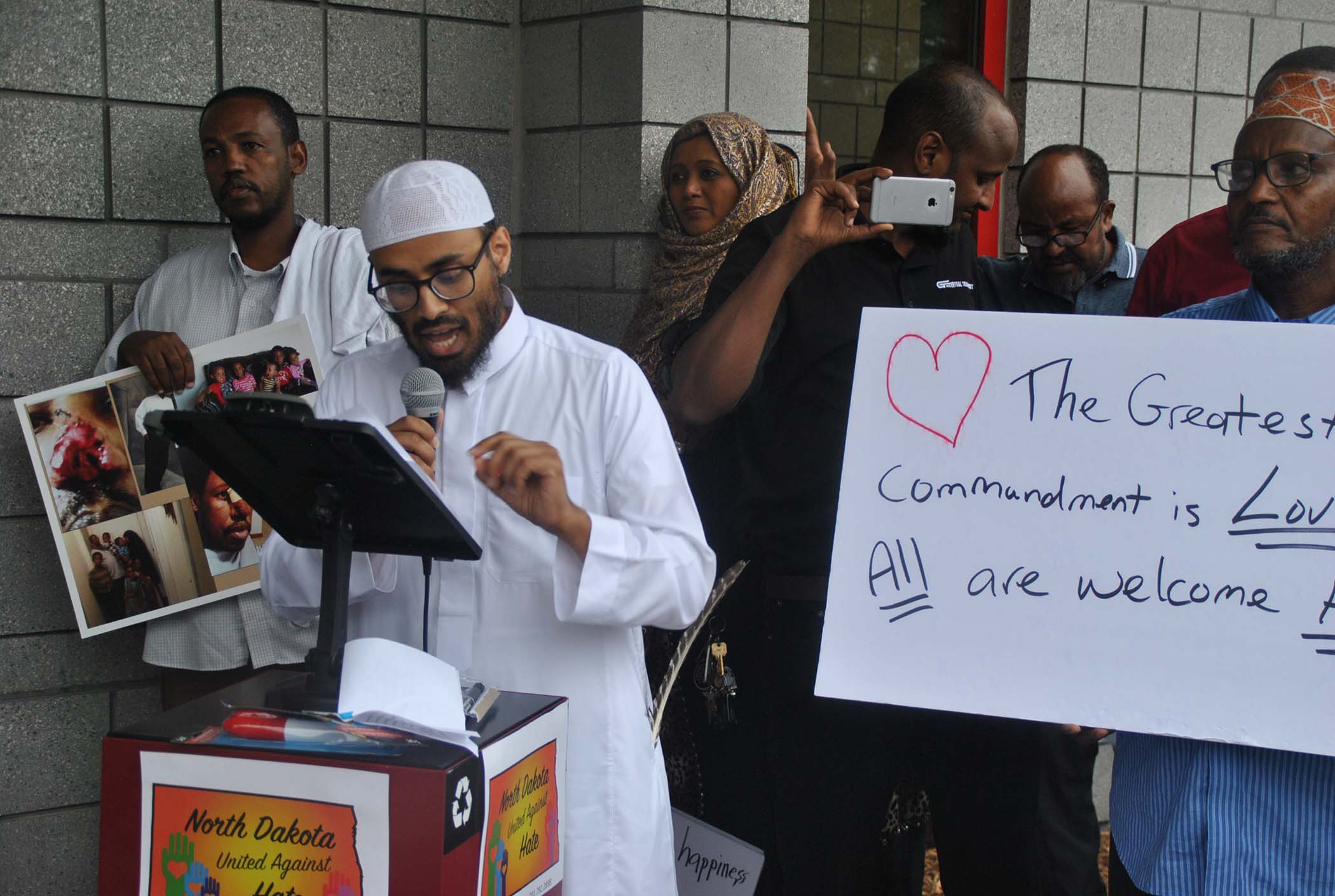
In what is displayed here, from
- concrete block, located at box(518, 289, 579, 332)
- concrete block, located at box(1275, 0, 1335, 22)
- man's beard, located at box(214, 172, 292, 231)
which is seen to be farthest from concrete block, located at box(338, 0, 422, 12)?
concrete block, located at box(1275, 0, 1335, 22)

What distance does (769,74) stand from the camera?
4.35 m

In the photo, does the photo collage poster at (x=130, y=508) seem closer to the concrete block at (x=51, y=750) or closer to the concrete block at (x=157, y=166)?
the concrete block at (x=51, y=750)

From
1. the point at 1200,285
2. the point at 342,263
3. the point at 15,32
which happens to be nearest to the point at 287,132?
the point at 342,263

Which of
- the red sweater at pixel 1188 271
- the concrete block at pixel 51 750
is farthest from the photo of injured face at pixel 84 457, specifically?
the red sweater at pixel 1188 271

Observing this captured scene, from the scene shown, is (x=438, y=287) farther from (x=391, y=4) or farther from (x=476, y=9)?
(x=476, y=9)

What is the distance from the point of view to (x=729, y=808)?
3.40 metres

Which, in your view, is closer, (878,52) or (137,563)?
(137,563)

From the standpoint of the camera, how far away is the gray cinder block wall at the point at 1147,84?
16.9 feet

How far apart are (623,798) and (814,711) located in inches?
26.0

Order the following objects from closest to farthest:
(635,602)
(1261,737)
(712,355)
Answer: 1. (1261,737)
2. (635,602)
3. (712,355)

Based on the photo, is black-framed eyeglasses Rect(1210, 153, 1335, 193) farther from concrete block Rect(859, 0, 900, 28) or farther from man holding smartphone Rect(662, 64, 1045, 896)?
concrete block Rect(859, 0, 900, 28)

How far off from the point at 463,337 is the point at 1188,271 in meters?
1.71

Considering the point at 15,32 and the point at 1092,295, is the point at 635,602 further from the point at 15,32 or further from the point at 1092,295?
the point at 15,32

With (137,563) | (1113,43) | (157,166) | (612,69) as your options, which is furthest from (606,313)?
(1113,43)
